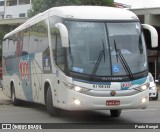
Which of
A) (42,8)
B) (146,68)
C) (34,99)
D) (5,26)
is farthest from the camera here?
(5,26)

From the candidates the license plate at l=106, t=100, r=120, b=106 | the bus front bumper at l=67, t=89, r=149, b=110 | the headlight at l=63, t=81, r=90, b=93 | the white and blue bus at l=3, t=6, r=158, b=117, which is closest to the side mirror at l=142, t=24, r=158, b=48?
the white and blue bus at l=3, t=6, r=158, b=117

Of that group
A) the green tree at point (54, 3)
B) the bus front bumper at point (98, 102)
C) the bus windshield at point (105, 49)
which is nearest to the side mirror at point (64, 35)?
the bus windshield at point (105, 49)

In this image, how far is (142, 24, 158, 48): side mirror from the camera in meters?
13.5

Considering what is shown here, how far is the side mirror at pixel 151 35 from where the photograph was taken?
13.5m

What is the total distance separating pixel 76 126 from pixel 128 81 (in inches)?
74.4

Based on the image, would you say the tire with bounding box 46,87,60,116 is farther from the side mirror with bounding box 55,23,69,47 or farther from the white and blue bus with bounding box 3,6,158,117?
the side mirror with bounding box 55,23,69,47

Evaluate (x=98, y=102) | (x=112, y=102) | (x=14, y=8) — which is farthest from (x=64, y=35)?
(x=14, y=8)

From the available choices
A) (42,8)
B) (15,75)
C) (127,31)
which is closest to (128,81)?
(127,31)

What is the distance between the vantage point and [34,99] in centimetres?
1667

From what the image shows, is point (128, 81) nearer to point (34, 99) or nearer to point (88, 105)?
point (88, 105)

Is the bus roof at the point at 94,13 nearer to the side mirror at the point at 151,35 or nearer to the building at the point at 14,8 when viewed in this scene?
the side mirror at the point at 151,35

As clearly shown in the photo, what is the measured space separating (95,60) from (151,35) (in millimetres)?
2147

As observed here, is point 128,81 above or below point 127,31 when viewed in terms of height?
below

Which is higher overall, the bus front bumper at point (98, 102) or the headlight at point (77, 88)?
the headlight at point (77, 88)
